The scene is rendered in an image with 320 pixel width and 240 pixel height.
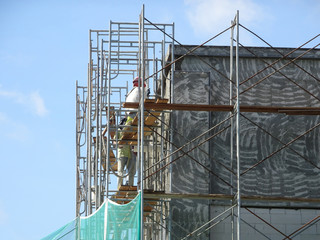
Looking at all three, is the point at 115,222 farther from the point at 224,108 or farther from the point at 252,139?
the point at 252,139

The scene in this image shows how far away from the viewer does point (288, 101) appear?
24.0 meters

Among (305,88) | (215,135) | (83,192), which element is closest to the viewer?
(215,135)

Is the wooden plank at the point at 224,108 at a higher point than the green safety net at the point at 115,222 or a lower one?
higher

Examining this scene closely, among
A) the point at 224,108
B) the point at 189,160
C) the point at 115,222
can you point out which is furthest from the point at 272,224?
the point at 115,222

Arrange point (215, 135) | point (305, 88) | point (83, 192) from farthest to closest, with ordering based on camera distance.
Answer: point (83, 192)
point (305, 88)
point (215, 135)

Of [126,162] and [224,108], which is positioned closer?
[224,108]

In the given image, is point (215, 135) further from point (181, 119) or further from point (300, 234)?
point (300, 234)

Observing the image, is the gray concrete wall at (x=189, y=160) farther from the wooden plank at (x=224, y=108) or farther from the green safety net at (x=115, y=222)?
the green safety net at (x=115, y=222)

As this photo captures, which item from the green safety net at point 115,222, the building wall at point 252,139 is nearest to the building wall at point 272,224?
the building wall at point 252,139

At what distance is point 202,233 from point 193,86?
367 cm

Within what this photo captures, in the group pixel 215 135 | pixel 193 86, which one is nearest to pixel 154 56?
pixel 193 86

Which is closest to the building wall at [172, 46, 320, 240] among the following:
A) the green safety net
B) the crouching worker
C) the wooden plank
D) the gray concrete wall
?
the gray concrete wall

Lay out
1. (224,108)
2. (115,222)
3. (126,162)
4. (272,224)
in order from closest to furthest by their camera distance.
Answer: (115,222)
(224,108)
(272,224)
(126,162)

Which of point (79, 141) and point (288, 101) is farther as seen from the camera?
point (79, 141)
